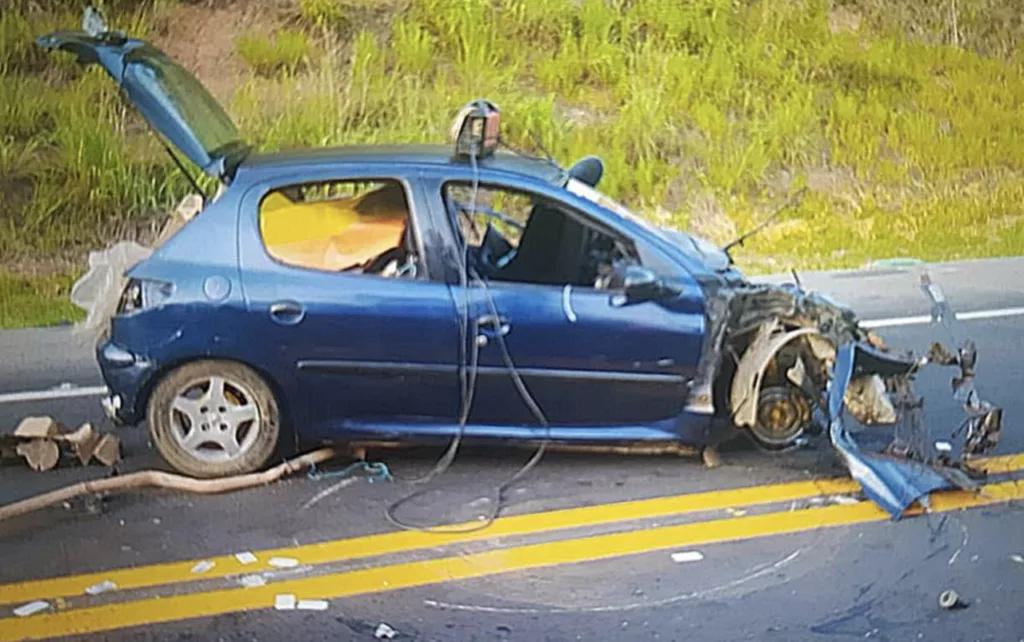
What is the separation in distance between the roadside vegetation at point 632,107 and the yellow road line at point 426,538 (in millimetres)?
544

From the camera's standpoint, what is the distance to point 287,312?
3098 millimetres

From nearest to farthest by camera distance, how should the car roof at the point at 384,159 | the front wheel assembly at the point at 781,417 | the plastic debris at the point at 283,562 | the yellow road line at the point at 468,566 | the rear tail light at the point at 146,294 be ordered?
the yellow road line at the point at 468,566
the plastic debris at the point at 283,562
the rear tail light at the point at 146,294
the car roof at the point at 384,159
the front wheel assembly at the point at 781,417

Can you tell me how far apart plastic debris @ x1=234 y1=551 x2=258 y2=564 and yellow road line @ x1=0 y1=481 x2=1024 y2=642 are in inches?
3.4

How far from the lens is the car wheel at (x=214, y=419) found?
3.12 meters

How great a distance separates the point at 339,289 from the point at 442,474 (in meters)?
0.48

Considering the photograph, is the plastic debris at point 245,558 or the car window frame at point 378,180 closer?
the plastic debris at point 245,558

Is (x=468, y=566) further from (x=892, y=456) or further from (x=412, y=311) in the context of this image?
(x=892, y=456)

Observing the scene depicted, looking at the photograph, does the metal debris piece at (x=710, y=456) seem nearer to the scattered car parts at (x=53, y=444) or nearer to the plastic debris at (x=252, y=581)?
the plastic debris at (x=252, y=581)

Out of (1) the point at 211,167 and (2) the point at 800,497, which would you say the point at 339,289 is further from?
(2) the point at 800,497

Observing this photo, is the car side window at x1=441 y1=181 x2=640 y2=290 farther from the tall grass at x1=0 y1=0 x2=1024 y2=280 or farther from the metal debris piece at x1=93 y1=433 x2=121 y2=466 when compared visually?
the metal debris piece at x1=93 y1=433 x2=121 y2=466

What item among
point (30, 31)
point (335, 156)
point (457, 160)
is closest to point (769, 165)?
point (457, 160)

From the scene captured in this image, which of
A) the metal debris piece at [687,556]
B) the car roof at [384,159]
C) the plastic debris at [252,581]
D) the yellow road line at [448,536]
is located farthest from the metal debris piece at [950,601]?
the plastic debris at [252,581]

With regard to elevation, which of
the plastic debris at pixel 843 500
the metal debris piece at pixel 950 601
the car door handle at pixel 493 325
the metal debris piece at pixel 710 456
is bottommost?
the metal debris piece at pixel 950 601

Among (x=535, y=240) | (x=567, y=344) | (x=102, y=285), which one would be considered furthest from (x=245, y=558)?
(x=535, y=240)
